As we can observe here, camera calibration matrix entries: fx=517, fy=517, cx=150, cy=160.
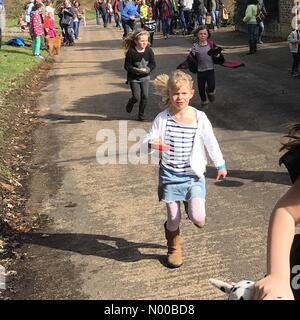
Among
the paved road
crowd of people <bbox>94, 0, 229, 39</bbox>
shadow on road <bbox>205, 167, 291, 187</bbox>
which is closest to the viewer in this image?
the paved road

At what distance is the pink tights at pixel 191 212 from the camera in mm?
4398

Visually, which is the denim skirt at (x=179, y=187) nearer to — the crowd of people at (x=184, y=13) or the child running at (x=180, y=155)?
the child running at (x=180, y=155)

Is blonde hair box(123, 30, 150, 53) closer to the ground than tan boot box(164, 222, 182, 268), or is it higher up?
higher up

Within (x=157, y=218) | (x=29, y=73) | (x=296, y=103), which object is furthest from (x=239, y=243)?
(x=29, y=73)

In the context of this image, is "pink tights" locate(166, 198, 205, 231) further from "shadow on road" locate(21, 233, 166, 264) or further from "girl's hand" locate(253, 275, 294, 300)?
"girl's hand" locate(253, 275, 294, 300)

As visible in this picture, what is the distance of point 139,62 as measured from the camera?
9.25 m

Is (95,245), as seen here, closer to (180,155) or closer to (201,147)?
(180,155)

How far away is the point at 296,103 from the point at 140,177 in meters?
4.88

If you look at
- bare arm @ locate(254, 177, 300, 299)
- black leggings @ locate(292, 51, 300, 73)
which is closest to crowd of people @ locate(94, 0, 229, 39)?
black leggings @ locate(292, 51, 300, 73)

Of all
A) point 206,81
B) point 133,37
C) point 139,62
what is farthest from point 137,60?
point 206,81

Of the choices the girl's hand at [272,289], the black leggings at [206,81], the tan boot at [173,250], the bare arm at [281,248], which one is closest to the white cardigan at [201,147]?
the tan boot at [173,250]

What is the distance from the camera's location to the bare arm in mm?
1714

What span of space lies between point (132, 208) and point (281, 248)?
4.13 m

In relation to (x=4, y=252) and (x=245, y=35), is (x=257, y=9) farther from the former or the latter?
(x=4, y=252)
